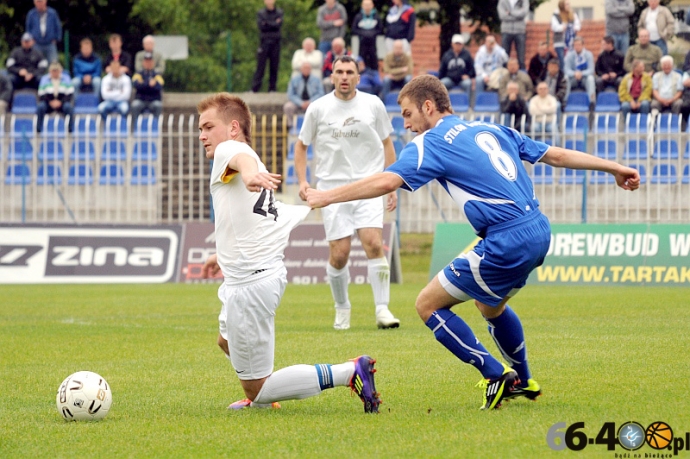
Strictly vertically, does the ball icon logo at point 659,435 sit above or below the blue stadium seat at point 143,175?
above

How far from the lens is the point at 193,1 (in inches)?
1869

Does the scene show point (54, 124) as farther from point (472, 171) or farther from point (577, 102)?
point (472, 171)

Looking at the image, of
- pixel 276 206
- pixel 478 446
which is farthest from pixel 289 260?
pixel 478 446

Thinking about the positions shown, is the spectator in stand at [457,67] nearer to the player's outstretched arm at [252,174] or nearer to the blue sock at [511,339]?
the blue sock at [511,339]

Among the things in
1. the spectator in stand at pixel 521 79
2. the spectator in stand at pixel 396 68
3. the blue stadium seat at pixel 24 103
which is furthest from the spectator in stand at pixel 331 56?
the blue stadium seat at pixel 24 103

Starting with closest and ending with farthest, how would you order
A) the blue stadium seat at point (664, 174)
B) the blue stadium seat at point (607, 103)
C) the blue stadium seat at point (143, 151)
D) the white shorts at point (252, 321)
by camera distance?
the white shorts at point (252, 321), the blue stadium seat at point (664, 174), the blue stadium seat at point (143, 151), the blue stadium seat at point (607, 103)

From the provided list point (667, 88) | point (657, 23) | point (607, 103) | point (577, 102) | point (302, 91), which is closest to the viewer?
point (667, 88)

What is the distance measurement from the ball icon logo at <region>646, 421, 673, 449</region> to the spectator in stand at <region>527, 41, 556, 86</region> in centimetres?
1792

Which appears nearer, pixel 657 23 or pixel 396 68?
pixel 657 23

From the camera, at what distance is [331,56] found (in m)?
23.0

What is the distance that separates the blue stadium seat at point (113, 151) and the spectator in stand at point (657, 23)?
11019 millimetres

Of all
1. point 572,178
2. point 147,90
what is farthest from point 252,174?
point 147,90

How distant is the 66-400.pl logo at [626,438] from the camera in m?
5.10

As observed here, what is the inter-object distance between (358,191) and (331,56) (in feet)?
56.7
